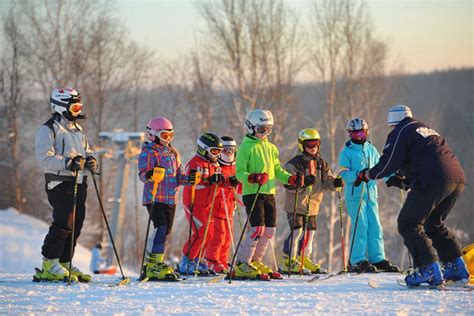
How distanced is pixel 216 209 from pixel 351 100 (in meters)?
20.2

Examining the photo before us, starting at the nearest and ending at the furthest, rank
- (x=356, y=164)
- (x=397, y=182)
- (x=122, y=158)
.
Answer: (x=397, y=182) → (x=356, y=164) → (x=122, y=158)

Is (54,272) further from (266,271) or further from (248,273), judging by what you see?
(266,271)

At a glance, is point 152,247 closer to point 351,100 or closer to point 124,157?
point 124,157

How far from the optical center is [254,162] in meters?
9.87

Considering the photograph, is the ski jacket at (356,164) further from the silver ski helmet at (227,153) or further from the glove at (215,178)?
the glove at (215,178)

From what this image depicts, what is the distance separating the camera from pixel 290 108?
30359 millimetres

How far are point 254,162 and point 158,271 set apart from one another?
1880 millimetres

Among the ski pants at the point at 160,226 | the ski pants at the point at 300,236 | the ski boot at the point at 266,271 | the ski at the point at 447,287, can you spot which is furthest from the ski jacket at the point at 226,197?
the ski at the point at 447,287

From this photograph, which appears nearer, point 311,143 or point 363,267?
point 363,267

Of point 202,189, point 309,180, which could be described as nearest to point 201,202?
point 202,189

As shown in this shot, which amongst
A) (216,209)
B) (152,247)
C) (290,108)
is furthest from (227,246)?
(290,108)

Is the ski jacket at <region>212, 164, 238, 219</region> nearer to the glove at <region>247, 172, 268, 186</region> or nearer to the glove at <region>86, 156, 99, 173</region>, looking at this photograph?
the glove at <region>247, 172, 268, 186</region>

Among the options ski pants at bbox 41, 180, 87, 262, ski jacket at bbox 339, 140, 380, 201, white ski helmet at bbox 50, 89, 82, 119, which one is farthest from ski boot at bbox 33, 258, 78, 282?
ski jacket at bbox 339, 140, 380, 201

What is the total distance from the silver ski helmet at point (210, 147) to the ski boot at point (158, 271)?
1.98 metres
